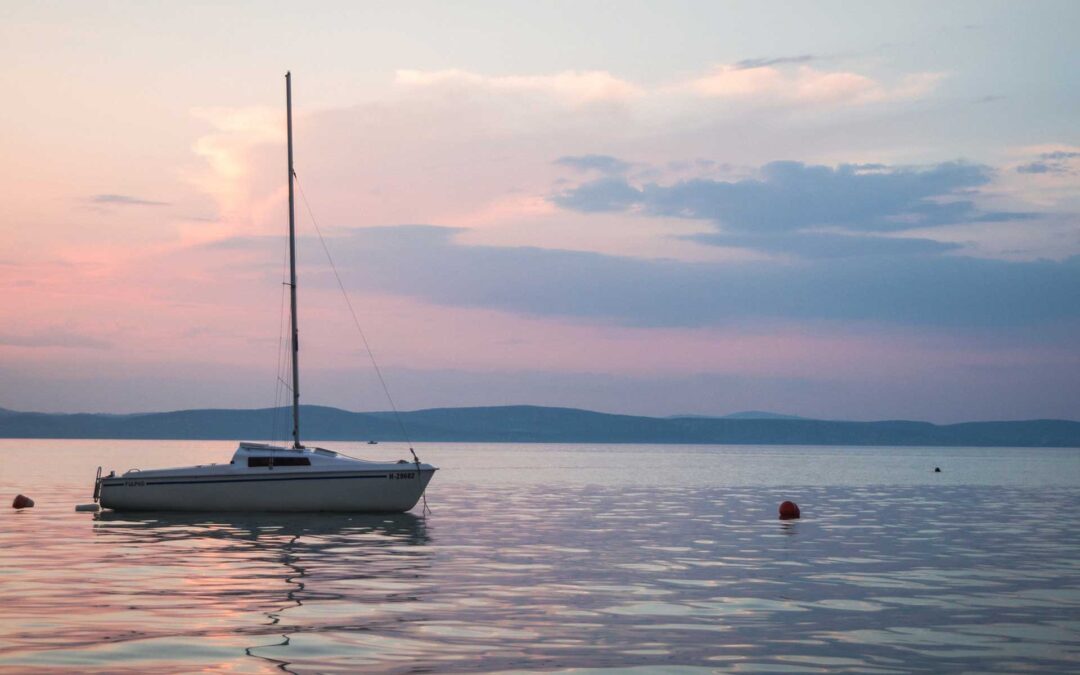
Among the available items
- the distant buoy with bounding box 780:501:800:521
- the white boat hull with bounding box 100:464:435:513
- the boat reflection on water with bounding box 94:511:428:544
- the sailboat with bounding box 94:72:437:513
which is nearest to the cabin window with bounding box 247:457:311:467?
the sailboat with bounding box 94:72:437:513

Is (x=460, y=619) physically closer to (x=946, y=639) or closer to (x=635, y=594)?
(x=635, y=594)

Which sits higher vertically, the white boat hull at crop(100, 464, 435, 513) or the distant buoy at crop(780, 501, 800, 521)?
the white boat hull at crop(100, 464, 435, 513)

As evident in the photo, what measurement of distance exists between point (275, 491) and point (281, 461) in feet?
3.88

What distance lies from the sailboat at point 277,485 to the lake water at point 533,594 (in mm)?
702

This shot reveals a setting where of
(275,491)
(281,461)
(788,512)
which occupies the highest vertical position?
(281,461)

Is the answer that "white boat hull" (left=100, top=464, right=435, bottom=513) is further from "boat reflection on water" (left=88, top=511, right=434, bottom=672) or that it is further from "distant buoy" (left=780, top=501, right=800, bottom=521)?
"distant buoy" (left=780, top=501, right=800, bottom=521)

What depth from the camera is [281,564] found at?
94.4 ft

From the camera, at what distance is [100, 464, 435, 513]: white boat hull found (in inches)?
1740

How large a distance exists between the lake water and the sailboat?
2.30 feet

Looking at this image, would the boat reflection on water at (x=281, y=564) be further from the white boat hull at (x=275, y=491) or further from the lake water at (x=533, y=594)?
the white boat hull at (x=275, y=491)

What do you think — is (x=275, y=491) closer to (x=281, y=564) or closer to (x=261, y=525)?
(x=261, y=525)

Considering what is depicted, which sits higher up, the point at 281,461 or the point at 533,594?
the point at 281,461

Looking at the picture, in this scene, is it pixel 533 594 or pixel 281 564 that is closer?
pixel 533 594

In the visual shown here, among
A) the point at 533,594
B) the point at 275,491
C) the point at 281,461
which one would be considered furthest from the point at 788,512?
the point at 533,594
